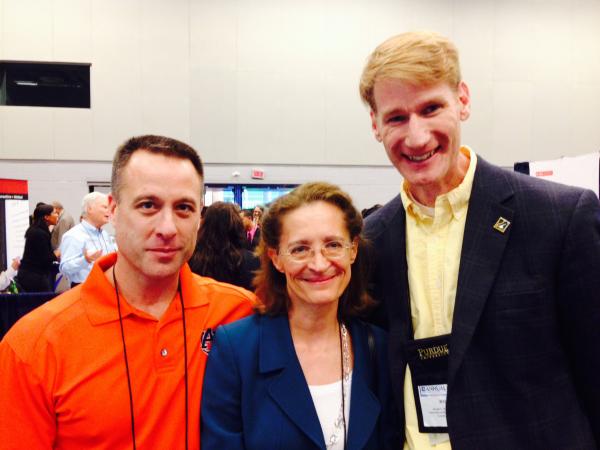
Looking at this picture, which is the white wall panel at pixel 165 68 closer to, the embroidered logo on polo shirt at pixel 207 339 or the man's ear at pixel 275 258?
the man's ear at pixel 275 258

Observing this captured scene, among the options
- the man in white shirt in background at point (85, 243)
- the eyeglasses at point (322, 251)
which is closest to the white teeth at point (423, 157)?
the eyeglasses at point (322, 251)

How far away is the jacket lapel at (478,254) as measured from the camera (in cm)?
153

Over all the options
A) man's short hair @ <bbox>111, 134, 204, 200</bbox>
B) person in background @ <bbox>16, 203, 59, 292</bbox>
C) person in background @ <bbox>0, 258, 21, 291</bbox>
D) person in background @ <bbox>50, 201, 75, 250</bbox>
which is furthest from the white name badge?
person in background @ <bbox>50, 201, 75, 250</bbox>

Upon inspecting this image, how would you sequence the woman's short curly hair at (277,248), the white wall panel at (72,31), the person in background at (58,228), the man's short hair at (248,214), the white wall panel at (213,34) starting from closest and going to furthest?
1. the woman's short curly hair at (277,248)
2. the person in background at (58,228)
3. the man's short hair at (248,214)
4. the white wall panel at (72,31)
5. the white wall panel at (213,34)

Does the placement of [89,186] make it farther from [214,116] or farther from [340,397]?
[340,397]

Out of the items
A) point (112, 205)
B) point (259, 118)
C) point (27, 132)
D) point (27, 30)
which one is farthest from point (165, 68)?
point (112, 205)

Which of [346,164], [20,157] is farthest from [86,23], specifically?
[346,164]

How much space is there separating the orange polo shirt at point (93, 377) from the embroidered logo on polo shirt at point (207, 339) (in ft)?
0.13

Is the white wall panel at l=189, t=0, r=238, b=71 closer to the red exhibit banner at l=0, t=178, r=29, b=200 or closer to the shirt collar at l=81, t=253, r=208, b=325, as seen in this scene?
the red exhibit banner at l=0, t=178, r=29, b=200

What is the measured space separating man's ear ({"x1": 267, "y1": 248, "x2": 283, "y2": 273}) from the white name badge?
2.14 feet

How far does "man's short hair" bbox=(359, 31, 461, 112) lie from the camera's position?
60.4 inches

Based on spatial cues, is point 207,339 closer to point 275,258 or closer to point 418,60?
point 275,258

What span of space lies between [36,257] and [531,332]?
6.27 meters

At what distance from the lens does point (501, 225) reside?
1.59 meters
